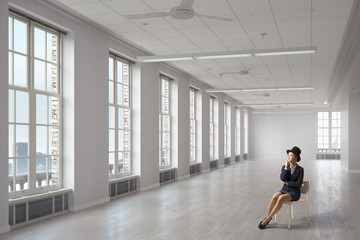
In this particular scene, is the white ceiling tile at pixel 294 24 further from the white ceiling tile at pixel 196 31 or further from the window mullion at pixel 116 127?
the window mullion at pixel 116 127

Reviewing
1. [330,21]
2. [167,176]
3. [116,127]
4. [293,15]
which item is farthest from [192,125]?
[293,15]

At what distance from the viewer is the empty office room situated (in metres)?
6.40

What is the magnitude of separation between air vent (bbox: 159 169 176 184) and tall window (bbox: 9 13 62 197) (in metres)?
5.13

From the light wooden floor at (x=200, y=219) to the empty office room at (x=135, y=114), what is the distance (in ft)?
0.10

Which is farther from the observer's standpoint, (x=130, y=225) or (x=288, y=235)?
(x=130, y=225)

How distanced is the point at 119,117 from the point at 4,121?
4.37 m

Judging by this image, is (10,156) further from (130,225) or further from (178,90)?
(178,90)

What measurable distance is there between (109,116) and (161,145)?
3.71 metres

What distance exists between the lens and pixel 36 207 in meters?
6.88

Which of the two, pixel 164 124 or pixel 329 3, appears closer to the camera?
pixel 329 3

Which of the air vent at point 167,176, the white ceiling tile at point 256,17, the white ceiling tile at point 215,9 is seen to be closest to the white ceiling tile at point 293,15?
the white ceiling tile at point 256,17

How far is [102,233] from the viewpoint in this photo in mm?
6027

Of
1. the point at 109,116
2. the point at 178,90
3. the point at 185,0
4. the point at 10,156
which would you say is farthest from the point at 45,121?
the point at 178,90

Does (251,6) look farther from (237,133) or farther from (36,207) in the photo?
(237,133)
